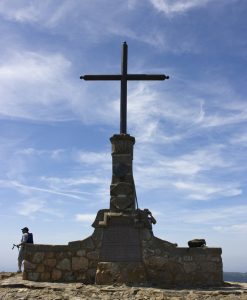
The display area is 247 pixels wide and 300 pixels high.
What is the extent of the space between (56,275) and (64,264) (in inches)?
11.8

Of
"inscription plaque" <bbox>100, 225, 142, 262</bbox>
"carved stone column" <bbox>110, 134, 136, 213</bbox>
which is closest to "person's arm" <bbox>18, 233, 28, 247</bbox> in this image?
"inscription plaque" <bbox>100, 225, 142, 262</bbox>

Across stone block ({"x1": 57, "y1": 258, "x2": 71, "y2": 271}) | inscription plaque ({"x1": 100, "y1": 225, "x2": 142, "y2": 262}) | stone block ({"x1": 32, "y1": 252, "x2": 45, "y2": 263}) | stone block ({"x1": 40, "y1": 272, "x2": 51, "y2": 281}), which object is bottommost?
stone block ({"x1": 40, "y1": 272, "x2": 51, "y2": 281})

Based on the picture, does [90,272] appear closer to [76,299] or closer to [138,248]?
[138,248]

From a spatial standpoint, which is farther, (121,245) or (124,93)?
(124,93)

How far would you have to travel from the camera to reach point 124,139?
418 inches

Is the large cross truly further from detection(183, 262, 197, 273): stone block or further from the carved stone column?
detection(183, 262, 197, 273): stone block

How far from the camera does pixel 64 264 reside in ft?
33.2

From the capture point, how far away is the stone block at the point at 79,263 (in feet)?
33.1

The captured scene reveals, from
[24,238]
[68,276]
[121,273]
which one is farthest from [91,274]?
[24,238]

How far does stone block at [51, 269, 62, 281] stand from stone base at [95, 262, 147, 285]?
0.92m

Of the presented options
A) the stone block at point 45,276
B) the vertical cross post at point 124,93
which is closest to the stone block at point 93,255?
the stone block at point 45,276

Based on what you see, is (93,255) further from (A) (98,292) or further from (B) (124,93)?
(B) (124,93)

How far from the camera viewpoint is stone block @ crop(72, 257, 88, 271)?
10078mm

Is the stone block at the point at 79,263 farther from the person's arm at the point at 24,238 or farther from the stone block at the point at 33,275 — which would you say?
the person's arm at the point at 24,238
